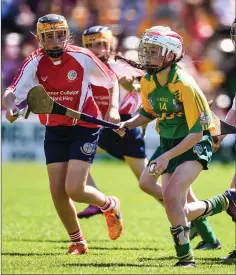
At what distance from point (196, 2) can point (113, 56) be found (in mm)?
9449

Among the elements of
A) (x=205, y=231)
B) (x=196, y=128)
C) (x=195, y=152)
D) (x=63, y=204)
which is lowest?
(x=205, y=231)

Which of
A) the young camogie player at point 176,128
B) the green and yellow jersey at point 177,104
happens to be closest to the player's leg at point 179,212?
the young camogie player at point 176,128

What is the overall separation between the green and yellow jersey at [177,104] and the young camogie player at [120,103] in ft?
5.96

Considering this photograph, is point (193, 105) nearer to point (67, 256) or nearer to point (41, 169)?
point (67, 256)

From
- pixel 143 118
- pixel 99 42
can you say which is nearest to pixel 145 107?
pixel 143 118

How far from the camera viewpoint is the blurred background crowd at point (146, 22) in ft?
57.4

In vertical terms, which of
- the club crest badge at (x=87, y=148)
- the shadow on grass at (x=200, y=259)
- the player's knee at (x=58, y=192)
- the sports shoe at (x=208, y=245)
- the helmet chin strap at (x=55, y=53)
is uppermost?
the helmet chin strap at (x=55, y=53)

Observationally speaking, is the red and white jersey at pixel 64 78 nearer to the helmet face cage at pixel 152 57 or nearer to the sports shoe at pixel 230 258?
the helmet face cage at pixel 152 57

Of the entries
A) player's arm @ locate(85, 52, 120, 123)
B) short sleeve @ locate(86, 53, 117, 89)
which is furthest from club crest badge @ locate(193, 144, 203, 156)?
short sleeve @ locate(86, 53, 117, 89)

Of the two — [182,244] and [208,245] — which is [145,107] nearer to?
[182,244]

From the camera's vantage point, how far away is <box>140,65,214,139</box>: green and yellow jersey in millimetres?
6371

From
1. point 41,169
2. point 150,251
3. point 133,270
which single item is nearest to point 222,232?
point 150,251

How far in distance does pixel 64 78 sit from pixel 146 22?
34.9ft

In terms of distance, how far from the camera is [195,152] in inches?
257
